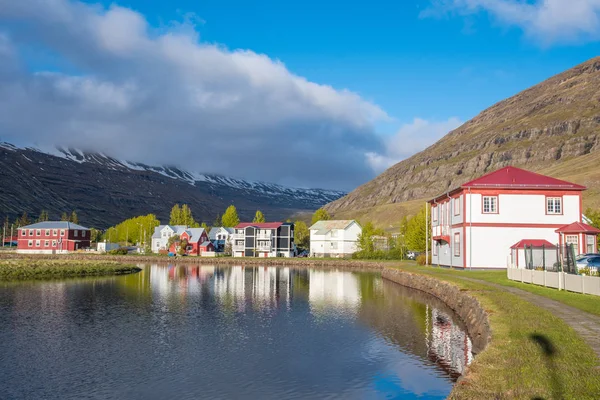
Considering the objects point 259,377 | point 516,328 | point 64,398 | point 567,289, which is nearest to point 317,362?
point 259,377

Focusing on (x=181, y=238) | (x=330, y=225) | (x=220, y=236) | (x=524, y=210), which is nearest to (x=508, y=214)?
(x=524, y=210)

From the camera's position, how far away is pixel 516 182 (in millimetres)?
56375

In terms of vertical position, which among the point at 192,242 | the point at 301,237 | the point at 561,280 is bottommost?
the point at 561,280

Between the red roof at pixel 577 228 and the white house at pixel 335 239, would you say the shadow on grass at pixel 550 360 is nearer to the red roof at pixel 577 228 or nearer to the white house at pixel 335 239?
the red roof at pixel 577 228

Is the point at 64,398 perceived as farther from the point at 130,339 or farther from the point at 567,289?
the point at 567,289

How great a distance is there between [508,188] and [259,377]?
144 feet

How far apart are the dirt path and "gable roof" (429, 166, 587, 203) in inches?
1061

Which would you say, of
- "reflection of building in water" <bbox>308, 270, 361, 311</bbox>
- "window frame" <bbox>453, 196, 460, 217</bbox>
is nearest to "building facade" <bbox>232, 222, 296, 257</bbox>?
"reflection of building in water" <bbox>308, 270, 361, 311</bbox>

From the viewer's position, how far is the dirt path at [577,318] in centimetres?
1745

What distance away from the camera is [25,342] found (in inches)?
1033

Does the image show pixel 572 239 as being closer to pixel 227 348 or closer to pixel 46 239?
pixel 227 348

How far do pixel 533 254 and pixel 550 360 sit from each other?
125 feet

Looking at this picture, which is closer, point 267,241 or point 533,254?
point 533,254

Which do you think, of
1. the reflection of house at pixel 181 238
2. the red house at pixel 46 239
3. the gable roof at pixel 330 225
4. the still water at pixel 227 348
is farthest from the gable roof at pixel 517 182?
the red house at pixel 46 239
